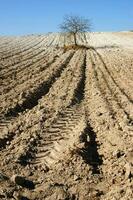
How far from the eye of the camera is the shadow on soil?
7.47m

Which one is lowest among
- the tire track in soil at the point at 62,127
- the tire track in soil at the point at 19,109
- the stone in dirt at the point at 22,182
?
the stone in dirt at the point at 22,182

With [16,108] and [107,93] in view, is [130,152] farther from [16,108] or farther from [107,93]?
[107,93]

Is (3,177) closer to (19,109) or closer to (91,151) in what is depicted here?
(91,151)

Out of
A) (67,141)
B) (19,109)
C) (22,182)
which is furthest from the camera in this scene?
(19,109)

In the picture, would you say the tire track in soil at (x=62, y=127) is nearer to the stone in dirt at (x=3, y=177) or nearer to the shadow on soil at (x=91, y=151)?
the shadow on soil at (x=91, y=151)

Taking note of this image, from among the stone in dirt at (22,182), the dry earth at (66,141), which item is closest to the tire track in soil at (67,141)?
the dry earth at (66,141)

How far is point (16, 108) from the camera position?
11484mm

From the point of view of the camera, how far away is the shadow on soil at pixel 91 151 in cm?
747

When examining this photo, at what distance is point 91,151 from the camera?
26.7 feet

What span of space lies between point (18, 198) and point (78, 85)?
937 centimetres

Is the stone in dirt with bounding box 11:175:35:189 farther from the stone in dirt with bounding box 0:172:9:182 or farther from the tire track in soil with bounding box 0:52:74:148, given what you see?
the tire track in soil with bounding box 0:52:74:148

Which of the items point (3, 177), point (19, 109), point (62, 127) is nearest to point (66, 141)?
point (62, 127)

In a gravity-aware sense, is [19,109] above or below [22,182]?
above

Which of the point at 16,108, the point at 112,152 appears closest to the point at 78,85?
the point at 16,108
